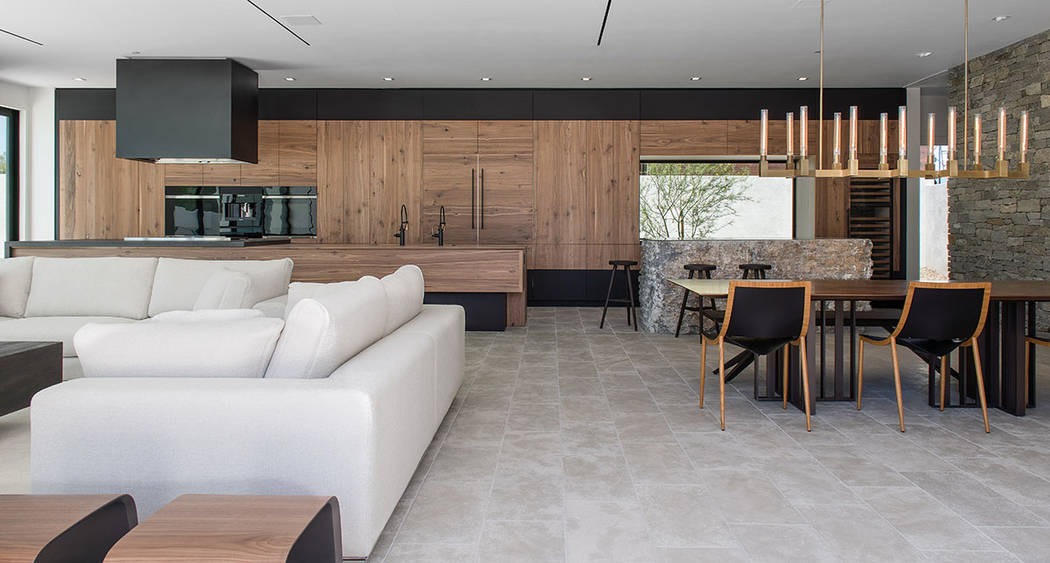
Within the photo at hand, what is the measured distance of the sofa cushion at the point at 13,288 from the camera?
457 cm

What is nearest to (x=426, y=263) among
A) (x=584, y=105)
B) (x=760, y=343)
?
(x=584, y=105)

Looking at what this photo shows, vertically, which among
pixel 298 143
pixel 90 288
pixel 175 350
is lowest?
pixel 175 350

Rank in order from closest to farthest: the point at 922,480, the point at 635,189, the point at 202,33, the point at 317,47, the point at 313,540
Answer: the point at 313,540 → the point at 922,480 → the point at 202,33 → the point at 317,47 → the point at 635,189

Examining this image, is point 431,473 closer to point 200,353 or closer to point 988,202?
point 200,353

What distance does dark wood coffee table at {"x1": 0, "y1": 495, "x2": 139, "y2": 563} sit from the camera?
1.45 m

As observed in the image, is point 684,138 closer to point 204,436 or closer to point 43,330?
point 43,330

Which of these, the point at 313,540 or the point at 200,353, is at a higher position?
the point at 200,353

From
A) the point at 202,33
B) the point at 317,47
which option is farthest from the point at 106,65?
the point at 317,47

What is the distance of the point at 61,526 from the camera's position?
1.52 metres

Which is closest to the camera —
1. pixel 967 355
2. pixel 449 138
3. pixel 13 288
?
pixel 967 355

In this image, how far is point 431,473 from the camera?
9.65 ft

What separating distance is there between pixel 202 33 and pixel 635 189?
15.6 ft

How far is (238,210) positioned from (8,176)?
268 cm

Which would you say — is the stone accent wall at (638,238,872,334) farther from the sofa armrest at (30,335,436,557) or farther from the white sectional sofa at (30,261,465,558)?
the sofa armrest at (30,335,436,557)
